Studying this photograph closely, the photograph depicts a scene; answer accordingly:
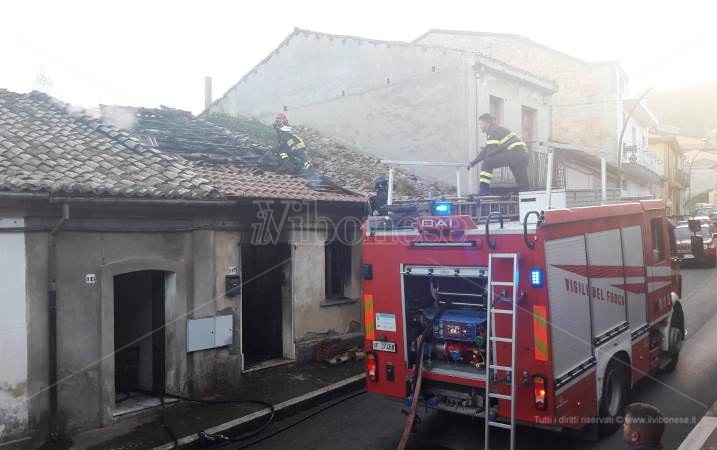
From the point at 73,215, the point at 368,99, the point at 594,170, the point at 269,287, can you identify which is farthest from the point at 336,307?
the point at 594,170

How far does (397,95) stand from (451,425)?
11.9 metres

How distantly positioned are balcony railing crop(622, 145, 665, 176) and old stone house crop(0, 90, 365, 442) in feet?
62.2

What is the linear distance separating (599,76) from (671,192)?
73.8 ft

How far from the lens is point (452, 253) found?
5.65 m

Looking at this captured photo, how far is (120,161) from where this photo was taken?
26.8ft

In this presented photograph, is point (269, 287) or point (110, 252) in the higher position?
point (110, 252)

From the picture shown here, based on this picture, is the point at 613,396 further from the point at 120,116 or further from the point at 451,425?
the point at 120,116

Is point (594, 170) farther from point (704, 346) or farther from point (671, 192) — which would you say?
point (671, 192)

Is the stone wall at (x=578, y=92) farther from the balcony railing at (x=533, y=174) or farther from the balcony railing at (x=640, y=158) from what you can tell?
the balcony railing at (x=533, y=174)

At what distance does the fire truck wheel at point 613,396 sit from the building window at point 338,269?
5.68 metres

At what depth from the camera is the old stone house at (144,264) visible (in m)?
6.52

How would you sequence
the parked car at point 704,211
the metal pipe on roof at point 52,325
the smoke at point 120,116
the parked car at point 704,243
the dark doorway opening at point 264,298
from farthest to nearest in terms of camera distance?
1. the parked car at point 704,211
2. the parked car at point 704,243
3. the smoke at point 120,116
4. the dark doorway opening at point 264,298
5. the metal pipe on roof at point 52,325

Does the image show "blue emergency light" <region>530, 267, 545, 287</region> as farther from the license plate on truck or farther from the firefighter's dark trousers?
the firefighter's dark trousers

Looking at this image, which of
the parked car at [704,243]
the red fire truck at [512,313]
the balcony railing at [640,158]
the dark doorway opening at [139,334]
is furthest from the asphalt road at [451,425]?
the balcony railing at [640,158]
